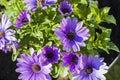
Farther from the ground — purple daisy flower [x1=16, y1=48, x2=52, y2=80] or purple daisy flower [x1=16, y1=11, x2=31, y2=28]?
purple daisy flower [x1=16, y1=11, x2=31, y2=28]

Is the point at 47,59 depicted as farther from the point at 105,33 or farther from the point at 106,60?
the point at 106,60

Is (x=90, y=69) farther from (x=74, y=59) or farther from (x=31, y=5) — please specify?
(x=31, y=5)

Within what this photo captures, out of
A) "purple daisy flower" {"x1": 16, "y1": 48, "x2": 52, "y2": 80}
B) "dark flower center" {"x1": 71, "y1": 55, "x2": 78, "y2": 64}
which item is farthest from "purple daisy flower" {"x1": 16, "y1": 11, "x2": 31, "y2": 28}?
"dark flower center" {"x1": 71, "y1": 55, "x2": 78, "y2": 64}

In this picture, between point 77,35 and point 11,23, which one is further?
point 11,23

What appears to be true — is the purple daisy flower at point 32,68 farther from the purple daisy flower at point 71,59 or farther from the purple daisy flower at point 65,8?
the purple daisy flower at point 65,8

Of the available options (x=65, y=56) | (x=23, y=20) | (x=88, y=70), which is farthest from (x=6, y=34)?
(x=88, y=70)

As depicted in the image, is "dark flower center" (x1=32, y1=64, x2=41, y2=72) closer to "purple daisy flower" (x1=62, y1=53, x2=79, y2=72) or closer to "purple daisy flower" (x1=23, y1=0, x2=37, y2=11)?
"purple daisy flower" (x1=62, y1=53, x2=79, y2=72)

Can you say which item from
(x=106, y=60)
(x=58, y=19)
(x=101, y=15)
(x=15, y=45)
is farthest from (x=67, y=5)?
(x=106, y=60)
